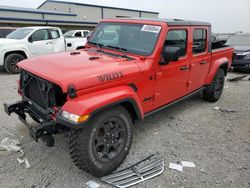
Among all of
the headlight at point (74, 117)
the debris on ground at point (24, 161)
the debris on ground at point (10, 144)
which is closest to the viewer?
the headlight at point (74, 117)

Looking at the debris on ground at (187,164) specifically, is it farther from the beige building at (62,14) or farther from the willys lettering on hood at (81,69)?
the beige building at (62,14)

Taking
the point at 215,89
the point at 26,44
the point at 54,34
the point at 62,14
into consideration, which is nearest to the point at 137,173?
the point at 215,89

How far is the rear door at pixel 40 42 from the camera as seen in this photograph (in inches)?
348

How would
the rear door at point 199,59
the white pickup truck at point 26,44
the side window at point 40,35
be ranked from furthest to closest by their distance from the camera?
the side window at point 40,35 < the white pickup truck at point 26,44 < the rear door at point 199,59

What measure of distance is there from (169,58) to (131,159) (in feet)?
5.17

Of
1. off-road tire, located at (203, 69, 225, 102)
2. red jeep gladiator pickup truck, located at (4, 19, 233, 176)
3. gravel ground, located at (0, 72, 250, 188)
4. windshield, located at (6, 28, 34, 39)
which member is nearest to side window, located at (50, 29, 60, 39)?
windshield, located at (6, 28, 34, 39)

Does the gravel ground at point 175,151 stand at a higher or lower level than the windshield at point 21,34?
lower

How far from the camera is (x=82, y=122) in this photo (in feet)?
7.31

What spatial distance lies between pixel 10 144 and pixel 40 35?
6947mm

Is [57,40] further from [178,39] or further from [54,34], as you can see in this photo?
[178,39]

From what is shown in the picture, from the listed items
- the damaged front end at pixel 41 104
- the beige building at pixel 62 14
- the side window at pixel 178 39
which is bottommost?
the damaged front end at pixel 41 104

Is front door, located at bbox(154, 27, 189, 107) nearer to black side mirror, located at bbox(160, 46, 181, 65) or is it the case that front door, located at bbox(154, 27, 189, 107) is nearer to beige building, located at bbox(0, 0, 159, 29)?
black side mirror, located at bbox(160, 46, 181, 65)

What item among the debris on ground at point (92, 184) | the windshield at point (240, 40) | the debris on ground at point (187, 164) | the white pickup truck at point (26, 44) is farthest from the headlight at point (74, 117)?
the windshield at point (240, 40)

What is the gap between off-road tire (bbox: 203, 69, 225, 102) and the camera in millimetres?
5266
